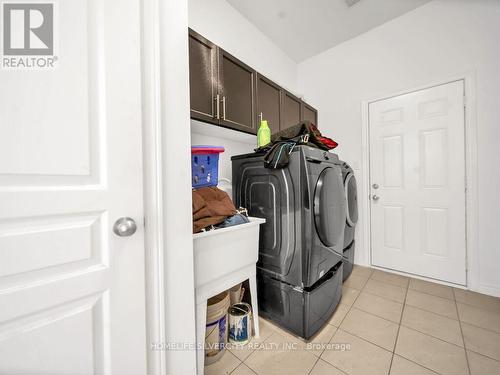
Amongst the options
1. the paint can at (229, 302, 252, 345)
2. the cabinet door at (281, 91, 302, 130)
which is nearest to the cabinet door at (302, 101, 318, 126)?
the cabinet door at (281, 91, 302, 130)

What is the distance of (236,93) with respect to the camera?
1.63 m

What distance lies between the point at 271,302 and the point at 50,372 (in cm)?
120

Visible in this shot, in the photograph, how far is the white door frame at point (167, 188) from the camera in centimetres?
72

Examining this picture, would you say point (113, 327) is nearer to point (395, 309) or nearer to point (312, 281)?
point (312, 281)

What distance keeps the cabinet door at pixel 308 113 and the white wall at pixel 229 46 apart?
55 centimetres

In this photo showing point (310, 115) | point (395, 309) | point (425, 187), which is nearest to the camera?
point (395, 309)

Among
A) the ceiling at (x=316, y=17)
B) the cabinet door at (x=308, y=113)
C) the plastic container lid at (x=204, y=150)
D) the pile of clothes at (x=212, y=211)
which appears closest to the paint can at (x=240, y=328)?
the pile of clothes at (x=212, y=211)

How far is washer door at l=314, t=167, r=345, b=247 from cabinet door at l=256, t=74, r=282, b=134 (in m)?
0.87

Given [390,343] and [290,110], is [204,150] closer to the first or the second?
[290,110]

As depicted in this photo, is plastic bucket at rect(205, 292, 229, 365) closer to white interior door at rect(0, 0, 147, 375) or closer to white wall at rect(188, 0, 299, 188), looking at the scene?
white interior door at rect(0, 0, 147, 375)

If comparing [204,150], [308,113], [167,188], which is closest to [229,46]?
[308,113]

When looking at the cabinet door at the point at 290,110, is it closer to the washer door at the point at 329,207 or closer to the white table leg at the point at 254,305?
the washer door at the point at 329,207

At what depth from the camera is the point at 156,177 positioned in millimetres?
732

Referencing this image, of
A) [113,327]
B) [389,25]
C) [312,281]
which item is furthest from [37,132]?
[389,25]
